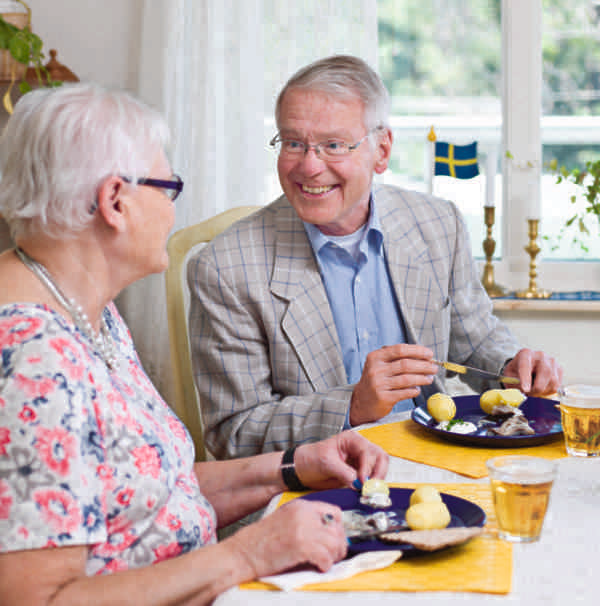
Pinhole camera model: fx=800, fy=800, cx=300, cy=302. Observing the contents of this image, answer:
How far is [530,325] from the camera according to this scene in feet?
8.98

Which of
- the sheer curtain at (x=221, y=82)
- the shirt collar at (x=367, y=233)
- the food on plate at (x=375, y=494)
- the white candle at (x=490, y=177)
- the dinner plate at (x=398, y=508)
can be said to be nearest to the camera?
the dinner plate at (x=398, y=508)

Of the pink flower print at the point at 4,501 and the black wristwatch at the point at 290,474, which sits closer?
the pink flower print at the point at 4,501

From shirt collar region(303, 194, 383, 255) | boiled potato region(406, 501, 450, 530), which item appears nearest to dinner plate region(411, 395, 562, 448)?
boiled potato region(406, 501, 450, 530)

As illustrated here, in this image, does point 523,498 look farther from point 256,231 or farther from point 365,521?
point 256,231

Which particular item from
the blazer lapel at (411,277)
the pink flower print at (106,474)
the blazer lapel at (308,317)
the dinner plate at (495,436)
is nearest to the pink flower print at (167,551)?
the pink flower print at (106,474)

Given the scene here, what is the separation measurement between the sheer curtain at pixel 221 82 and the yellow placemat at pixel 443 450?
1691 millimetres

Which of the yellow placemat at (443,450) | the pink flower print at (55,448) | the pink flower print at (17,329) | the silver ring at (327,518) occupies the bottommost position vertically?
the yellow placemat at (443,450)

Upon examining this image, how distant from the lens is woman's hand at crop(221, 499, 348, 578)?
847mm

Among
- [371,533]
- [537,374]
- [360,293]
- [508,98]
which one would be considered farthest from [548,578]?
[508,98]

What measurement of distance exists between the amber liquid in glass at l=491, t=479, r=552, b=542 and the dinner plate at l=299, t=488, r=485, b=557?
0.03m

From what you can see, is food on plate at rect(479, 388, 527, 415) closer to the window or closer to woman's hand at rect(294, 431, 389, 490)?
woman's hand at rect(294, 431, 389, 490)

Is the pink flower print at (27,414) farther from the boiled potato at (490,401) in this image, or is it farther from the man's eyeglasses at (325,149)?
the man's eyeglasses at (325,149)

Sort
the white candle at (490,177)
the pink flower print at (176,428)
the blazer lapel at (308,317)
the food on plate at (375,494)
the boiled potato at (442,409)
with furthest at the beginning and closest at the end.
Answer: the white candle at (490,177), the blazer lapel at (308,317), the boiled potato at (442,409), the pink flower print at (176,428), the food on plate at (375,494)

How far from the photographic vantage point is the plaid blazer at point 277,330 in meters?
1.57
